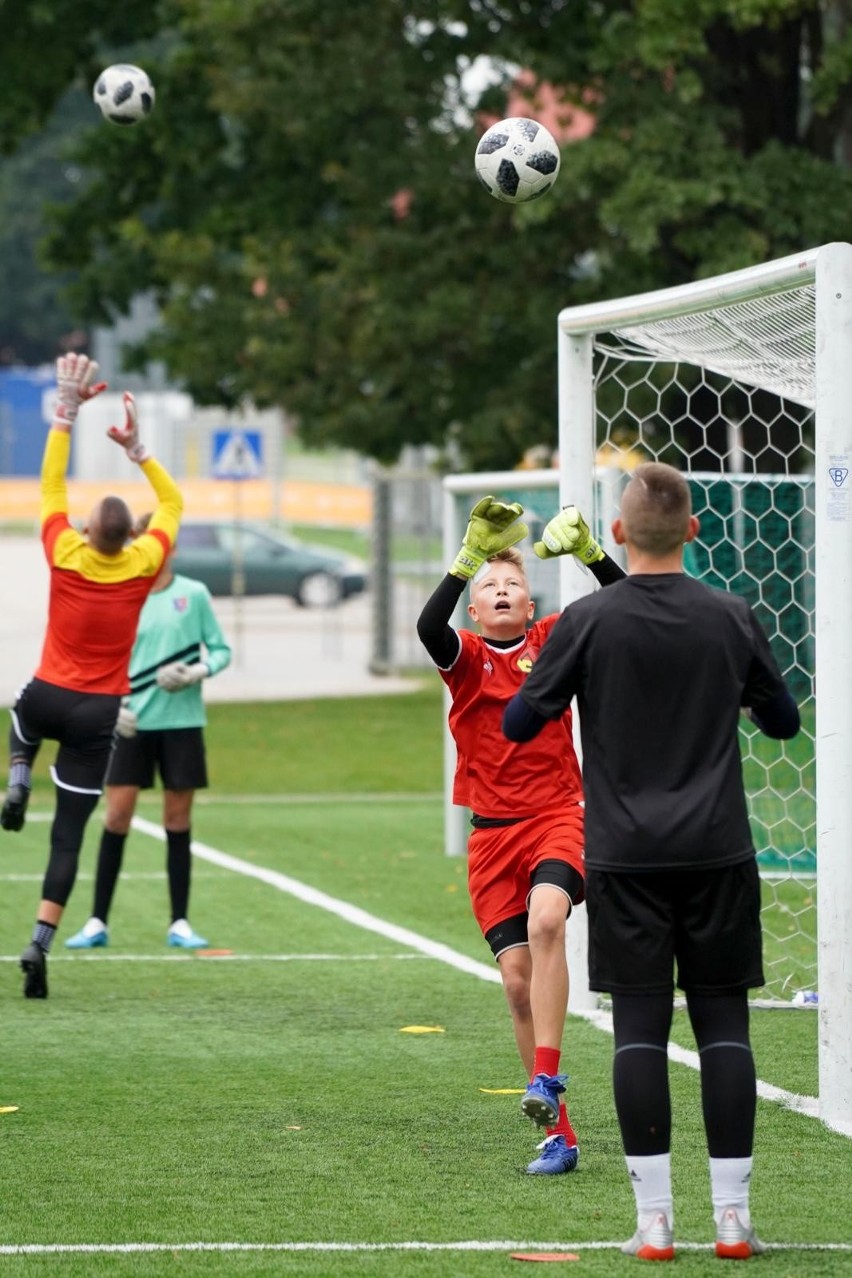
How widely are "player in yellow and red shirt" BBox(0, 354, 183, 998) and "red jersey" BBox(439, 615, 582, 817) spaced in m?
2.90

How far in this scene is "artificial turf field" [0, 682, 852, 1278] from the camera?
17.7 ft

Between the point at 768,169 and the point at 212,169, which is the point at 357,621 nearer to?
the point at 212,169

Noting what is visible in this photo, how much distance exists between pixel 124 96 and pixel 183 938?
4809mm

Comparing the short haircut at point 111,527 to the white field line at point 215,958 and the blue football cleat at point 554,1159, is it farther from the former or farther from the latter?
the blue football cleat at point 554,1159

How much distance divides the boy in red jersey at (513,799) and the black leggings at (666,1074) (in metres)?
1.06

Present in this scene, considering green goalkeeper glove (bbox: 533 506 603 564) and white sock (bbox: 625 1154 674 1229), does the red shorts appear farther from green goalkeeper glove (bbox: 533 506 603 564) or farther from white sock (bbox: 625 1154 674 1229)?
white sock (bbox: 625 1154 674 1229)

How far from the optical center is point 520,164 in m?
8.80

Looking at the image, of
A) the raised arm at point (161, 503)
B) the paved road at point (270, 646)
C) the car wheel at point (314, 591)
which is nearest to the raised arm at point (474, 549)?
the raised arm at point (161, 503)

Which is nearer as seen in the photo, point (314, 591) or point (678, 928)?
point (678, 928)

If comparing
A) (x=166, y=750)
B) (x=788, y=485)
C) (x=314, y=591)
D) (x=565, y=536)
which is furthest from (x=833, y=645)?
(x=314, y=591)

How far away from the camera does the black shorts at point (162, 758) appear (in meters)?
10.5

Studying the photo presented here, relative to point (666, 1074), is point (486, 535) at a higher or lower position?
higher

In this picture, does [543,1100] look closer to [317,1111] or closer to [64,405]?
[317,1111]

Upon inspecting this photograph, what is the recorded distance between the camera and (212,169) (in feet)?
88.4
